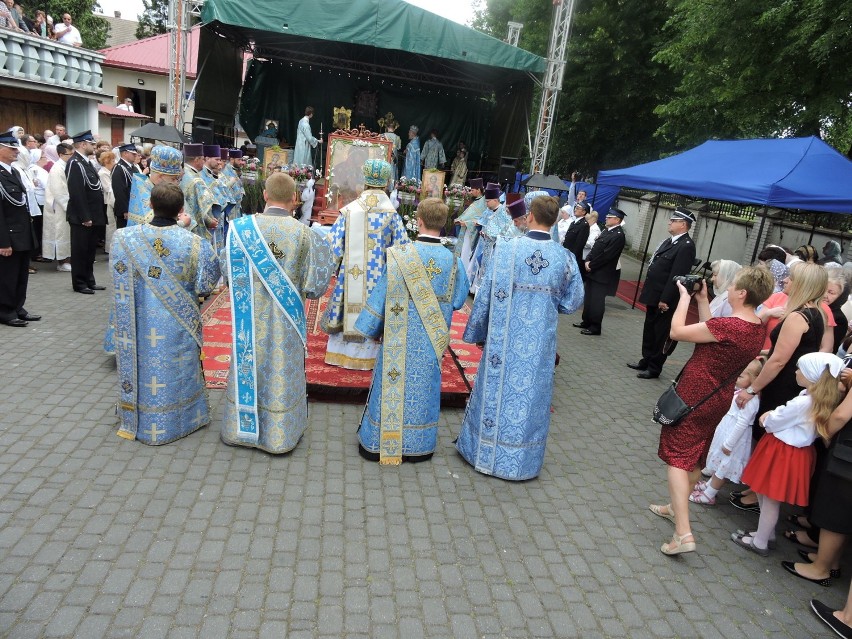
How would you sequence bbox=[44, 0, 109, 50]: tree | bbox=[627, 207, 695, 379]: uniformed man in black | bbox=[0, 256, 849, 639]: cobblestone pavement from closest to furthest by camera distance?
bbox=[0, 256, 849, 639]: cobblestone pavement < bbox=[627, 207, 695, 379]: uniformed man in black < bbox=[44, 0, 109, 50]: tree

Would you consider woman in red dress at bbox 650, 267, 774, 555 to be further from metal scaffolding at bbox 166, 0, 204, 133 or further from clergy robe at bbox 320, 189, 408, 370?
metal scaffolding at bbox 166, 0, 204, 133

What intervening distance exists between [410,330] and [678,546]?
2.12 metres

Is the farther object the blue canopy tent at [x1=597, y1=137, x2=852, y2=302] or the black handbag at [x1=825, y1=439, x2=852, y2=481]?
the blue canopy tent at [x1=597, y1=137, x2=852, y2=302]

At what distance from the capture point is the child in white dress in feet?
13.5

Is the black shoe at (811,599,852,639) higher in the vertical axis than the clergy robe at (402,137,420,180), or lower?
lower

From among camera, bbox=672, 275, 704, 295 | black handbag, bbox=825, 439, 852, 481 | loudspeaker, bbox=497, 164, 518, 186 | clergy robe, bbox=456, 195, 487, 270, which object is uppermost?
loudspeaker, bbox=497, 164, 518, 186

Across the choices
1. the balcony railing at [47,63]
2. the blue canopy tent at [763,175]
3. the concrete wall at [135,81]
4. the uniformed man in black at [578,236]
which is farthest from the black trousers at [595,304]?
the concrete wall at [135,81]

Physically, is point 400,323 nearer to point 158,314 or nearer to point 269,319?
point 269,319

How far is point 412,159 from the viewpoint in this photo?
683 inches

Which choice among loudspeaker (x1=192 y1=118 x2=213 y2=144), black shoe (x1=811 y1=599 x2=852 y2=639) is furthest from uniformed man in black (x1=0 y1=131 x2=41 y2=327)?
black shoe (x1=811 y1=599 x2=852 y2=639)

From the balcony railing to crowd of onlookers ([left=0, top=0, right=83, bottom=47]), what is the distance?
13.5 inches

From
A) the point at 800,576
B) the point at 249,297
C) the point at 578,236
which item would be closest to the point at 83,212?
the point at 249,297

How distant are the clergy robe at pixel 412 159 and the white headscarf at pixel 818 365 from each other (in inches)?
576

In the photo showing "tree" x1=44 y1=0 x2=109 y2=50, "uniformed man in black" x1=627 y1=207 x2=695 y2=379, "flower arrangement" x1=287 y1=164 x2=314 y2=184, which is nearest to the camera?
"uniformed man in black" x1=627 y1=207 x2=695 y2=379
